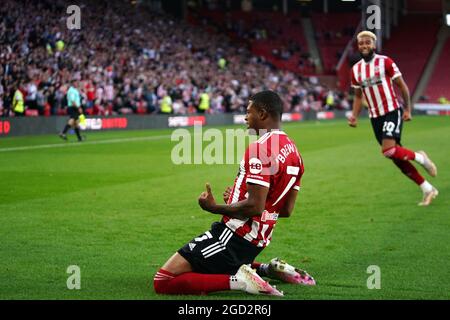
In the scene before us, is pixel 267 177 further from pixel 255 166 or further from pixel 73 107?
pixel 73 107

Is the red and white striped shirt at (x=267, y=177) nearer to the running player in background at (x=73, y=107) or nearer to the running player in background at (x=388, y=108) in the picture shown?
the running player in background at (x=388, y=108)

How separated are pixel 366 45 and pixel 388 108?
46.5 inches

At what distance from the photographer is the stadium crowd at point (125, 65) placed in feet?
115

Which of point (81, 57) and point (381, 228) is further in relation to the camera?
point (81, 57)

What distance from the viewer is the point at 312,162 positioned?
22297 millimetres

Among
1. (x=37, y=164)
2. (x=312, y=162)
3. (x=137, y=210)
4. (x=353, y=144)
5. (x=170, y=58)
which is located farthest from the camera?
(x=170, y=58)

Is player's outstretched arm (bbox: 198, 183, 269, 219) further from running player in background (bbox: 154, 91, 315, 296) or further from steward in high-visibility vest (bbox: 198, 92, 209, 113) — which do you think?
steward in high-visibility vest (bbox: 198, 92, 209, 113)

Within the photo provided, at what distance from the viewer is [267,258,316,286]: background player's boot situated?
25.2 feet

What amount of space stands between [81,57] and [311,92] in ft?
94.7

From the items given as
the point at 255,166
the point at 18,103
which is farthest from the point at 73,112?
the point at 255,166

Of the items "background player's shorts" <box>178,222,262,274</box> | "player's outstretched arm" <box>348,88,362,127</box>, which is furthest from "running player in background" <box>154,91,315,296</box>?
"player's outstretched arm" <box>348,88,362,127</box>

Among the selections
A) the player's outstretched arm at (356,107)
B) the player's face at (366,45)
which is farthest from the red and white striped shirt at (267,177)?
the player's outstretched arm at (356,107)
